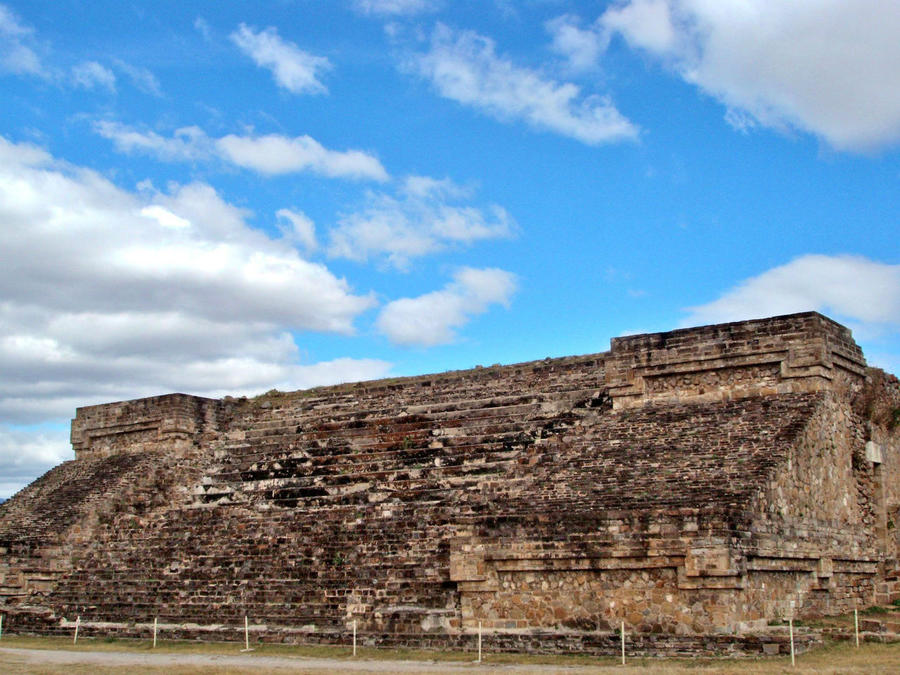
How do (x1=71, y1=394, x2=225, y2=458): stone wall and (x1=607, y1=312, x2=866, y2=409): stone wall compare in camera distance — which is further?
(x1=71, y1=394, x2=225, y2=458): stone wall

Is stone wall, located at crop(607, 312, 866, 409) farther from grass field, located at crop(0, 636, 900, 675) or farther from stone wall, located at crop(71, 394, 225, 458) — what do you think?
stone wall, located at crop(71, 394, 225, 458)

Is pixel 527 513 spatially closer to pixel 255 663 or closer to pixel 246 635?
pixel 255 663

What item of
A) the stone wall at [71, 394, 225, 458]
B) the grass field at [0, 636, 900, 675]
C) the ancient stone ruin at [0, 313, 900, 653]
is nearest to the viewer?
the grass field at [0, 636, 900, 675]

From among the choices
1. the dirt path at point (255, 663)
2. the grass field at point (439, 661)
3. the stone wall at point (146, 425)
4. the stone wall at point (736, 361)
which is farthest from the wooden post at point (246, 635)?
the stone wall at point (146, 425)

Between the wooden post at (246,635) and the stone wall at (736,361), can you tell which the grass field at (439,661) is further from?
the stone wall at (736,361)

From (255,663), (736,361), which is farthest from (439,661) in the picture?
(736,361)

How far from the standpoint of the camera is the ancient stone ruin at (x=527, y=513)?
51.6 feet

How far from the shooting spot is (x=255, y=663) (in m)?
15.7

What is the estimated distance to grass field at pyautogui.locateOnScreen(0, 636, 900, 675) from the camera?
13617mm

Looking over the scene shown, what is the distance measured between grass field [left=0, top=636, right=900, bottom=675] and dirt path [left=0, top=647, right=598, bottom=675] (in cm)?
1

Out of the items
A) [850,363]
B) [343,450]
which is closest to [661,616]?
[850,363]

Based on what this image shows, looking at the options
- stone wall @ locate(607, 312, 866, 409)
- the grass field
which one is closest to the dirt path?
the grass field

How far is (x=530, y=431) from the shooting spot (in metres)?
21.6

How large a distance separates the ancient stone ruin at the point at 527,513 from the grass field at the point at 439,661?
49 centimetres
